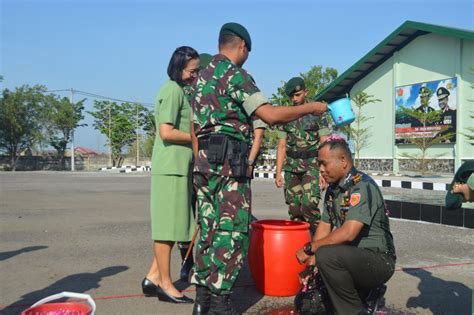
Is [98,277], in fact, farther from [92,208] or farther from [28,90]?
[28,90]

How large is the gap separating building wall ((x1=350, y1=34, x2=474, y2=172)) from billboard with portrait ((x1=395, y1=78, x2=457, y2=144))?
341mm

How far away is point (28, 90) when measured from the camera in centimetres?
4262

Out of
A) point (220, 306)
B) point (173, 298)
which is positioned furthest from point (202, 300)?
point (173, 298)

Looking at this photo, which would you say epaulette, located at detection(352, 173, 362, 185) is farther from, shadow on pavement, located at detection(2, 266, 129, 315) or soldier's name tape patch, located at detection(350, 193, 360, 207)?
shadow on pavement, located at detection(2, 266, 129, 315)

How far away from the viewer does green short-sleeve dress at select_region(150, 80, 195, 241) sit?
3447 millimetres

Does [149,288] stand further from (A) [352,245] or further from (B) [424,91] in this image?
(B) [424,91]

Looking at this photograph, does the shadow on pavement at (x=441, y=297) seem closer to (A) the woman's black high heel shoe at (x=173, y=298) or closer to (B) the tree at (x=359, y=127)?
(A) the woman's black high heel shoe at (x=173, y=298)

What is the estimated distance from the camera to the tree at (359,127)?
2767 cm

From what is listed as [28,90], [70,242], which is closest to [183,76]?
[70,242]

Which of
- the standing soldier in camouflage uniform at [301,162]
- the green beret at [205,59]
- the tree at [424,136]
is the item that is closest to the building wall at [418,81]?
the tree at [424,136]

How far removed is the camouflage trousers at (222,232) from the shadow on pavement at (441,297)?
1535mm

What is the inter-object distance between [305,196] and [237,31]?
2339 millimetres

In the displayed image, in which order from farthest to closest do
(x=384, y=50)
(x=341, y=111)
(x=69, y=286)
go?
(x=384, y=50) < (x=69, y=286) < (x=341, y=111)

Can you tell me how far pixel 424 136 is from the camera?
2430cm
